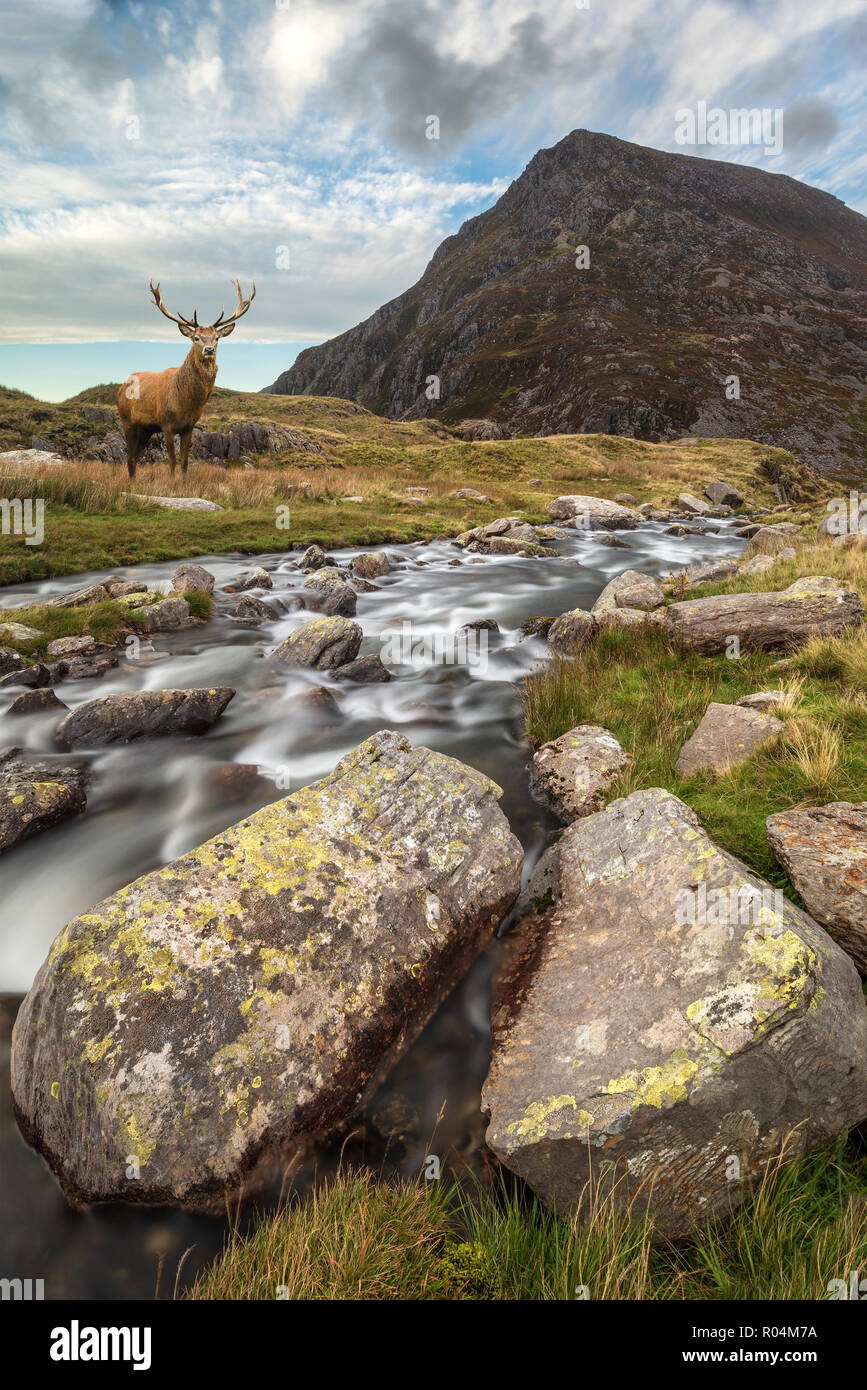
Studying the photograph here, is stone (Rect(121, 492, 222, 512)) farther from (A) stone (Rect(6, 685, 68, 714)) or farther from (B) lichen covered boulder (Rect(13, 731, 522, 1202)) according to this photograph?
(B) lichen covered boulder (Rect(13, 731, 522, 1202))

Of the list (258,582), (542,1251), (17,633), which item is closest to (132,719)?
(17,633)

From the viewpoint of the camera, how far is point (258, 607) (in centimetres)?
1320

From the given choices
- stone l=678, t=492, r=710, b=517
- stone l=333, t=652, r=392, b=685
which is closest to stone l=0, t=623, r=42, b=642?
stone l=333, t=652, r=392, b=685

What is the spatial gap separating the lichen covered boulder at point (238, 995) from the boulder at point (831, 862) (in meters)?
2.04

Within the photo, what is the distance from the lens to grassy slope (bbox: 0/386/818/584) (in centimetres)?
1789

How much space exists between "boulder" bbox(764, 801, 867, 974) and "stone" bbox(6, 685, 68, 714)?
8.92m

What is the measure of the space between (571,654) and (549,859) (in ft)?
19.0

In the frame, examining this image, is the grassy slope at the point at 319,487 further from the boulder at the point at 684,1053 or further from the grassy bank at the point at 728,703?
the boulder at the point at 684,1053

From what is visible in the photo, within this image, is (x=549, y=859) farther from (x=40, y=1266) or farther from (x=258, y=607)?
(x=258, y=607)

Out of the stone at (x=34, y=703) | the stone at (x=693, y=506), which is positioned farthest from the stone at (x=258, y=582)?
the stone at (x=693, y=506)

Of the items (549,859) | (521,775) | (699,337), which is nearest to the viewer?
(549,859)

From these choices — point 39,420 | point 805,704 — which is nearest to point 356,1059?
Result: point 805,704

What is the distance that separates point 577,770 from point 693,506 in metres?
41.2
